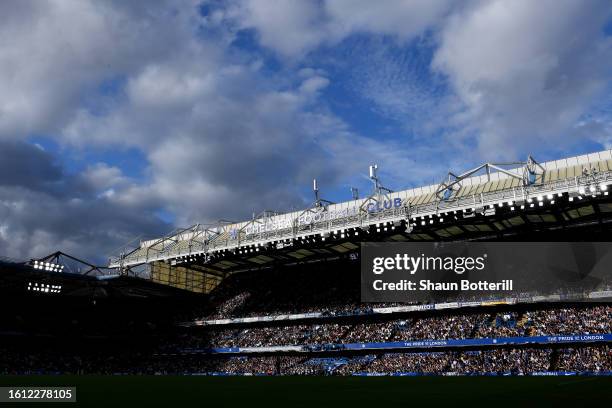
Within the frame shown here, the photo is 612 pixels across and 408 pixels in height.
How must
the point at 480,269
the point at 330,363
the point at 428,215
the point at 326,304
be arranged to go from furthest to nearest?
the point at 326,304 < the point at 330,363 < the point at 480,269 < the point at 428,215

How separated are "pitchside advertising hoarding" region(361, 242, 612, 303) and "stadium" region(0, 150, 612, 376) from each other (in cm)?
105

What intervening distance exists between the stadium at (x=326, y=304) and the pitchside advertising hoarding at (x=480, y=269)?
105 centimetres

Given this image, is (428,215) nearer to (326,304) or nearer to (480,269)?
(480,269)

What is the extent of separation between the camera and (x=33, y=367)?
6381cm

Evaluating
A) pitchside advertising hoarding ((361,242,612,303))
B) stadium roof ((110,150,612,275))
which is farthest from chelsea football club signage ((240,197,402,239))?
pitchside advertising hoarding ((361,242,612,303))

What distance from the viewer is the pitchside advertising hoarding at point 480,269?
49469mm

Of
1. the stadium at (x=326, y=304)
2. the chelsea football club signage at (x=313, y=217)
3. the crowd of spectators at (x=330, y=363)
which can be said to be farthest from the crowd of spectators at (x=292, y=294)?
the chelsea football club signage at (x=313, y=217)

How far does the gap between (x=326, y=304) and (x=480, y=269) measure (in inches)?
720

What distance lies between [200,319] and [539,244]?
43.7 metres

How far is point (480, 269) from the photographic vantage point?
56.1 meters

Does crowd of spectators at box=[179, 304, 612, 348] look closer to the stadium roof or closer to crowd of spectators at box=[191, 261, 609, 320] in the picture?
crowd of spectators at box=[191, 261, 609, 320]

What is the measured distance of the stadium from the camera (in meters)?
46.3

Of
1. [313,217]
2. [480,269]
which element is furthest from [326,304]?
[480,269]

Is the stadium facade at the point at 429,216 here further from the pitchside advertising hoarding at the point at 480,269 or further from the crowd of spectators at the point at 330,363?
the crowd of spectators at the point at 330,363
